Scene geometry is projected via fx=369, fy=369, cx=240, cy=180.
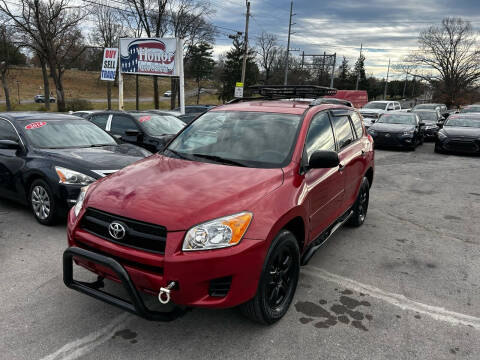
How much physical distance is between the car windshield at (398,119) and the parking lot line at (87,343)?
587 inches

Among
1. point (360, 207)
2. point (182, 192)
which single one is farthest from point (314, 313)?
point (360, 207)

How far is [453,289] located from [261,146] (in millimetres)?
2438

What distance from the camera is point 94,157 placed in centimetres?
526

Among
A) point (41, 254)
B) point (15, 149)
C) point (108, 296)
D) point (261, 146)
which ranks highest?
point (261, 146)

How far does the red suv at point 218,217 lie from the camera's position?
2.42 m

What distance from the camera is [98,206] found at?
2770 millimetres

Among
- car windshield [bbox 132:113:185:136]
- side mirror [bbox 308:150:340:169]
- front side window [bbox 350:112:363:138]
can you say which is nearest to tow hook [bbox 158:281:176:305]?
side mirror [bbox 308:150:340:169]

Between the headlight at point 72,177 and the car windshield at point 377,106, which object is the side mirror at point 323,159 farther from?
the car windshield at point 377,106

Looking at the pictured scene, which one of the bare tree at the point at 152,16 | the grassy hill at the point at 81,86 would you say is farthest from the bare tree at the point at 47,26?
the grassy hill at the point at 81,86

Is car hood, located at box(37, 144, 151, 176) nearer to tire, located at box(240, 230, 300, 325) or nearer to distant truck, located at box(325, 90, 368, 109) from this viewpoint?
tire, located at box(240, 230, 300, 325)

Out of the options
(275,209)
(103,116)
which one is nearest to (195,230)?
(275,209)

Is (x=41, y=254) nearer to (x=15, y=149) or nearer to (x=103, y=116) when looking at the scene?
(x=15, y=149)

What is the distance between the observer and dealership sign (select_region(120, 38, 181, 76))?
47.6 ft

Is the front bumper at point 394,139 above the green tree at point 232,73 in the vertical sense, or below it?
below
